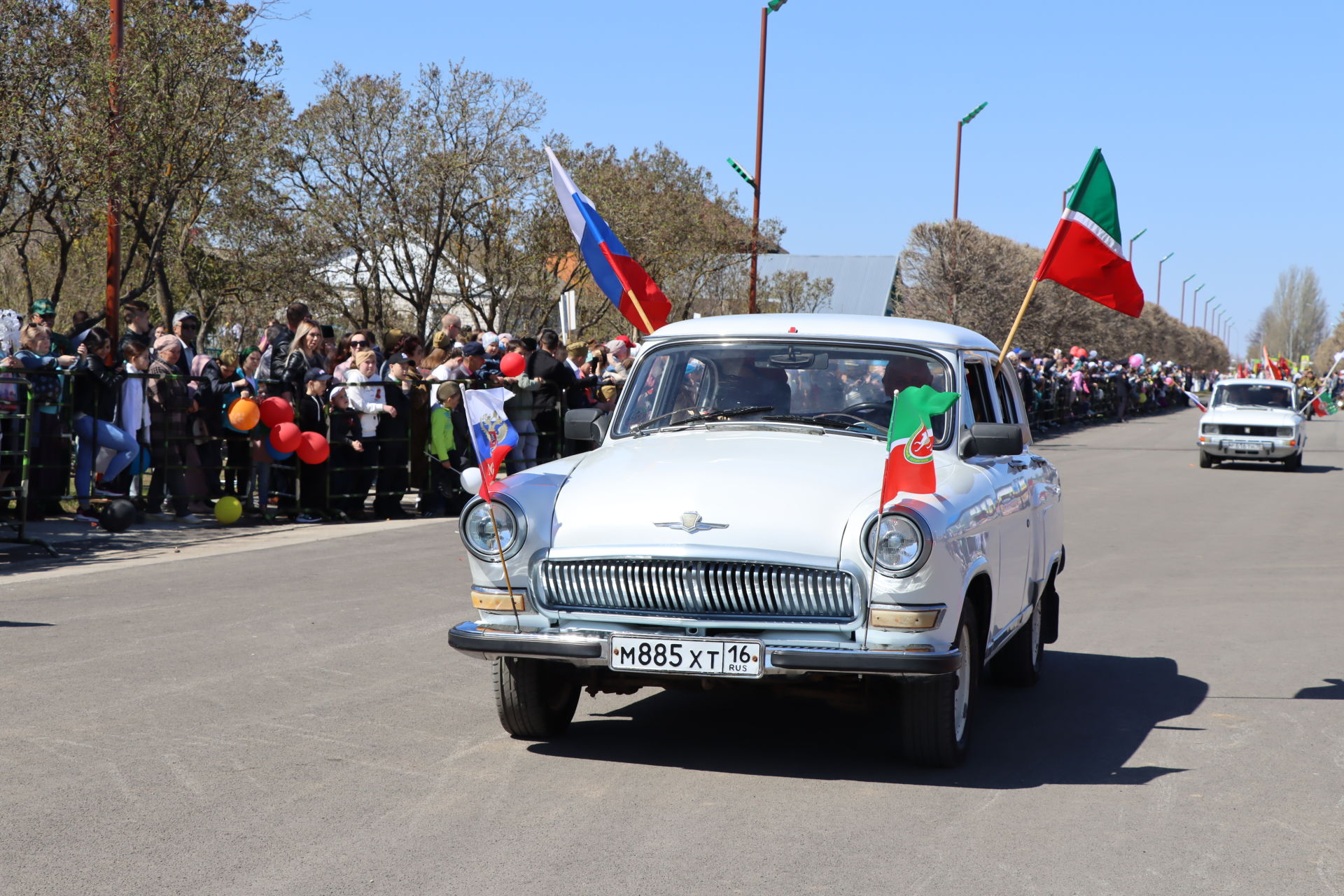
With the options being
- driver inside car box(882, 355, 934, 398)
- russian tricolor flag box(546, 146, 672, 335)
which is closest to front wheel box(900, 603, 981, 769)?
driver inside car box(882, 355, 934, 398)

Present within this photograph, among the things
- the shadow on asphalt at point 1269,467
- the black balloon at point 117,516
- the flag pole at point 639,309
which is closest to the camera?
the flag pole at point 639,309

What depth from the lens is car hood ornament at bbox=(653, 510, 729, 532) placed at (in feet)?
18.3

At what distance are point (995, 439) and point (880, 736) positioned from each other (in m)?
1.41

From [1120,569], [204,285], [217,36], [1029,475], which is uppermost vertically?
[217,36]

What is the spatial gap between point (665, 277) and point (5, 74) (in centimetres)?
2736

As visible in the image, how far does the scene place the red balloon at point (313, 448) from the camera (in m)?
14.8

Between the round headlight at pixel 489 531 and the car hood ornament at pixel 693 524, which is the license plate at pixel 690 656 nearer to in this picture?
the car hood ornament at pixel 693 524

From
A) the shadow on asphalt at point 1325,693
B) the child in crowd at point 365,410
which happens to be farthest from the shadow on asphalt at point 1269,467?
the shadow on asphalt at point 1325,693

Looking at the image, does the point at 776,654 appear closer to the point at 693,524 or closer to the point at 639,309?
the point at 693,524

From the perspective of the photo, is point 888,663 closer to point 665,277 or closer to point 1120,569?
point 1120,569

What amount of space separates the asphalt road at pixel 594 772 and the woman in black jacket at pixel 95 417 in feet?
11.7

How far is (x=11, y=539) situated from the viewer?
1212 centimetres

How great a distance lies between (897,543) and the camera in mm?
5477

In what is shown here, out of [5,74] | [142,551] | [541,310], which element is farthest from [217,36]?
[541,310]
